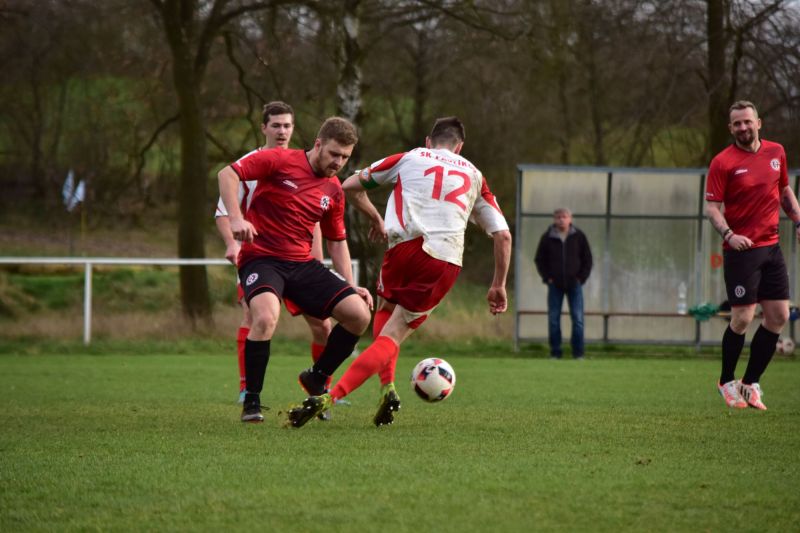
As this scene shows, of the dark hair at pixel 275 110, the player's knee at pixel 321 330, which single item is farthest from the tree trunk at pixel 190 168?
the player's knee at pixel 321 330

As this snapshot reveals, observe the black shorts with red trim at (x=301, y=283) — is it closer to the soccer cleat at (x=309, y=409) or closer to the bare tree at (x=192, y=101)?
the soccer cleat at (x=309, y=409)

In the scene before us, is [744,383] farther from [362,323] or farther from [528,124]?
[528,124]

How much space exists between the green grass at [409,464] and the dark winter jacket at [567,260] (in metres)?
5.79

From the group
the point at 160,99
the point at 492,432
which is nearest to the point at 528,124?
the point at 160,99

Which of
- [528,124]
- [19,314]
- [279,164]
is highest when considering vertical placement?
[528,124]

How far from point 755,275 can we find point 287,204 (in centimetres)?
336

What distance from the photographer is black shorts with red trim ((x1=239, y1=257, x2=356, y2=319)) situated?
22.7ft

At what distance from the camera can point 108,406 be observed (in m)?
8.27

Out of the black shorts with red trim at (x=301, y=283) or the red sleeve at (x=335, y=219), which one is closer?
the black shorts with red trim at (x=301, y=283)

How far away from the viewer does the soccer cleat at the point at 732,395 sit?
8.09 metres

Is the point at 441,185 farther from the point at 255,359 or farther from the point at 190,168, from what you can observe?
the point at 190,168

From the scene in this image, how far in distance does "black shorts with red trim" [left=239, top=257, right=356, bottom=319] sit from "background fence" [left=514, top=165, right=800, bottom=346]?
1085cm

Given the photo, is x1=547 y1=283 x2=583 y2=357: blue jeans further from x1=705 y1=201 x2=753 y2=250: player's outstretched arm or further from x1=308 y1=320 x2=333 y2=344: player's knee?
x1=308 y1=320 x2=333 y2=344: player's knee

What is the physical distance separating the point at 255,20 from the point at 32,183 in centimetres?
1482
